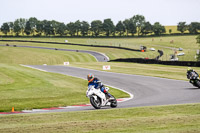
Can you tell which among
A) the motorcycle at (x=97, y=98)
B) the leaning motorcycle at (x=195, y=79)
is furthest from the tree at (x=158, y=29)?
the motorcycle at (x=97, y=98)

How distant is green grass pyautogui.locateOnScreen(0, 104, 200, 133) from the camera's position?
9.23 metres

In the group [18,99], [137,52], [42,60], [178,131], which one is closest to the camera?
[178,131]

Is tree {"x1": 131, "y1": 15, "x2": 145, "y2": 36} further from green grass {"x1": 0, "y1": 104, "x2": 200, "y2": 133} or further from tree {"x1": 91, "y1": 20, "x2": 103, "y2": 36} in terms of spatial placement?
green grass {"x1": 0, "y1": 104, "x2": 200, "y2": 133}

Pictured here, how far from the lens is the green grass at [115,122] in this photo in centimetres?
923

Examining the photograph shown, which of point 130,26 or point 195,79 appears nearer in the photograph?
point 195,79

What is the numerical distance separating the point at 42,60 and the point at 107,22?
113454 millimetres

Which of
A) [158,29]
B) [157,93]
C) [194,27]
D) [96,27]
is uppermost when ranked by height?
[194,27]

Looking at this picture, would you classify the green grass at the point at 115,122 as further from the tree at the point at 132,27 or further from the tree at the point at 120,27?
the tree at the point at 120,27

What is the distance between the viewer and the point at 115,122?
1040 cm

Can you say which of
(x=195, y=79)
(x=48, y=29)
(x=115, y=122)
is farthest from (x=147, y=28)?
(x=115, y=122)

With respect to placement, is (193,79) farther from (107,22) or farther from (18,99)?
(107,22)

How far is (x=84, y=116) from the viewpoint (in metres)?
12.0

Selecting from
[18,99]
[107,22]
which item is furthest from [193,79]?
[107,22]

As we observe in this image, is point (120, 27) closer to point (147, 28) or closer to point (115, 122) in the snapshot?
point (147, 28)
